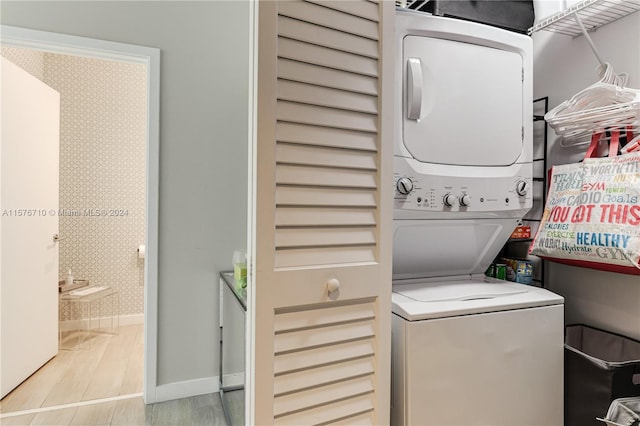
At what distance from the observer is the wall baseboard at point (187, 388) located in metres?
2.20

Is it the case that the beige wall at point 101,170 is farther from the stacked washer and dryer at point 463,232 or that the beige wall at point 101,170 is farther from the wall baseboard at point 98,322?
the stacked washer and dryer at point 463,232

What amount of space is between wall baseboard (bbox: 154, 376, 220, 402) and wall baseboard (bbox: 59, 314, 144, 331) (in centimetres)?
163

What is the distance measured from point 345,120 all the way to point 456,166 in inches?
23.5

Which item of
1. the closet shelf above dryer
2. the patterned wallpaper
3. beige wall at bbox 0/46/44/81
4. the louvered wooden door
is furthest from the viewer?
the patterned wallpaper

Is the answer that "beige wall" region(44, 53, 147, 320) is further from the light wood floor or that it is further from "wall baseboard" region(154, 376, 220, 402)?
"wall baseboard" region(154, 376, 220, 402)

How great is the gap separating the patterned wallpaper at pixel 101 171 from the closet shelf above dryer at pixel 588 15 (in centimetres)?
310

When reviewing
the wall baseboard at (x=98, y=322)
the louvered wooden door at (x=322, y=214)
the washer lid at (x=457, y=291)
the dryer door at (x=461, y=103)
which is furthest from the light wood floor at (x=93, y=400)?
the dryer door at (x=461, y=103)

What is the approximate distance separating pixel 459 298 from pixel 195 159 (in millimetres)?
1619

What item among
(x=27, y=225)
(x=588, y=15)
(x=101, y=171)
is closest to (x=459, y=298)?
(x=588, y=15)

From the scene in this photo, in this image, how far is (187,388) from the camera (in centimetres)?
225

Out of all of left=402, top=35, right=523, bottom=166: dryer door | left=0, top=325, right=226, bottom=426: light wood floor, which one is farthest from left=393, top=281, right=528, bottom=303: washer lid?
left=0, top=325, right=226, bottom=426: light wood floor

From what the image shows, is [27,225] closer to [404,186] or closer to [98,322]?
[98,322]

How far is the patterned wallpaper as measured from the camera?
3.33 metres

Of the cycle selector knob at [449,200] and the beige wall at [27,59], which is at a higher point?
the beige wall at [27,59]
